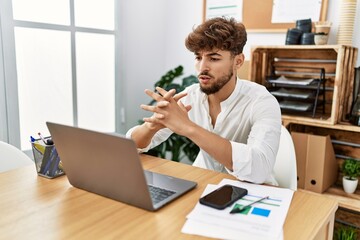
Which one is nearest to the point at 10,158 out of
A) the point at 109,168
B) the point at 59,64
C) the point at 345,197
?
the point at 109,168

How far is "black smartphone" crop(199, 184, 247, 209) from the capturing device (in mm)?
872

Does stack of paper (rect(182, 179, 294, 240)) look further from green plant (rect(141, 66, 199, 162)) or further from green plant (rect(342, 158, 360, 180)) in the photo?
green plant (rect(141, 66, 199, 162))

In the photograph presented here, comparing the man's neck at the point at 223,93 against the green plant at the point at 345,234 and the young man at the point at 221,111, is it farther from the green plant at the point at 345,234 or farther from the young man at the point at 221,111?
the green plant at the point at 345,234

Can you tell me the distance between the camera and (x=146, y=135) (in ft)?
4.35

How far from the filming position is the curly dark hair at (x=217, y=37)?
4.50 feet

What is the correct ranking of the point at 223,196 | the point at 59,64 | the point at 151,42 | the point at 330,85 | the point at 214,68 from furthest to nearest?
the point at 151,42 → the point at 59,64 → the point at 330,85 → the point at 214,68 → the point at 223,196

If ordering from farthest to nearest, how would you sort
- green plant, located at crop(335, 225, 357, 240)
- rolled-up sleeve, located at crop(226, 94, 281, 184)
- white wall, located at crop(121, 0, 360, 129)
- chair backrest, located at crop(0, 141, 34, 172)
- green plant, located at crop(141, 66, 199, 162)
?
1. white wall, located at crop(121, 0, 360, 129)
2. green plant, located at crop(141, 66, 199, 162)
3. green plant, located at crop(335, 225, 357, 240)
4. chair backrest, located at crop(0, 141, 34, 172)
5. rolled-up sleeve, located at crop(226, 94, 281, 184)

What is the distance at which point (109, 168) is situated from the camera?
33.9 inches

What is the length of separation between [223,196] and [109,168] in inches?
12.4

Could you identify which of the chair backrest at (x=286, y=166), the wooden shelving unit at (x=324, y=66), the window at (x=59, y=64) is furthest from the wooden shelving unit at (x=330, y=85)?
the window at (x=59, y=64)

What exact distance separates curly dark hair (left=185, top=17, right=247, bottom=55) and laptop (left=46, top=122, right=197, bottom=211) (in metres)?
0.62

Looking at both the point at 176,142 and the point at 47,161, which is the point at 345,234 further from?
the point at 47,161

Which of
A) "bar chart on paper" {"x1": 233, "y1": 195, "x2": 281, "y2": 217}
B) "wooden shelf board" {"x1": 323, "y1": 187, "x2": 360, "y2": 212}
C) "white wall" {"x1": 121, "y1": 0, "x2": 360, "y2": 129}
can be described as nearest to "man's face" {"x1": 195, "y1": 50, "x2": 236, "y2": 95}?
"bar chart on paper" {"x1": 233, "y1": 195, "x2": 281, "y2": 217}

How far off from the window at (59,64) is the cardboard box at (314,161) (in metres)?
1.43
